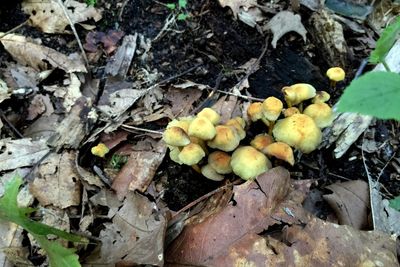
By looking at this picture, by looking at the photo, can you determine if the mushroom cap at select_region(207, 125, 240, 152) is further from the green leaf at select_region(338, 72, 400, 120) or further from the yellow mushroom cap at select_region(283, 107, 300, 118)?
the green leaf at select_region(338, 72, 400, 120)

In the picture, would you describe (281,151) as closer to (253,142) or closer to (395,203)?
(253,142)

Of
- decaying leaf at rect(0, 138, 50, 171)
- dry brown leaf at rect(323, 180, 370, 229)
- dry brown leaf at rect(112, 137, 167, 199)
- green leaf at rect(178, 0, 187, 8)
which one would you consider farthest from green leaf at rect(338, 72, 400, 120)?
green leaf at rect(178, 0, 187, 8)

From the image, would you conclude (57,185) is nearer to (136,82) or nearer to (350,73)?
(136,82)

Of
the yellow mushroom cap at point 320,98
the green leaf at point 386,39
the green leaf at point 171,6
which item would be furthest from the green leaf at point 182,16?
the green leaf at point 386,39

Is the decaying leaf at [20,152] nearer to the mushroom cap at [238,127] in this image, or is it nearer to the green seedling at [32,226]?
the green seedling at [32,226]

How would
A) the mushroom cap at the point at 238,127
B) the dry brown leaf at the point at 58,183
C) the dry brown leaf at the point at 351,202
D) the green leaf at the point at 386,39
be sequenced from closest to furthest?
the green leaf at the point at 386,39 < the dry brown leaf at the point at 351,202 < the mushroom cap at the point at 238,127 < the dry brown leaf at the point at 58,183

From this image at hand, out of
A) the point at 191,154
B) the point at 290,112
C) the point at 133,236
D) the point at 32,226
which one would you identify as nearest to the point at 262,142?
the point at 290,112

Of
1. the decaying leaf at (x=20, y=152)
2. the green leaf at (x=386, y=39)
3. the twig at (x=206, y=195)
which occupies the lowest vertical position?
the decaying leaf at (x=20, y=152)
